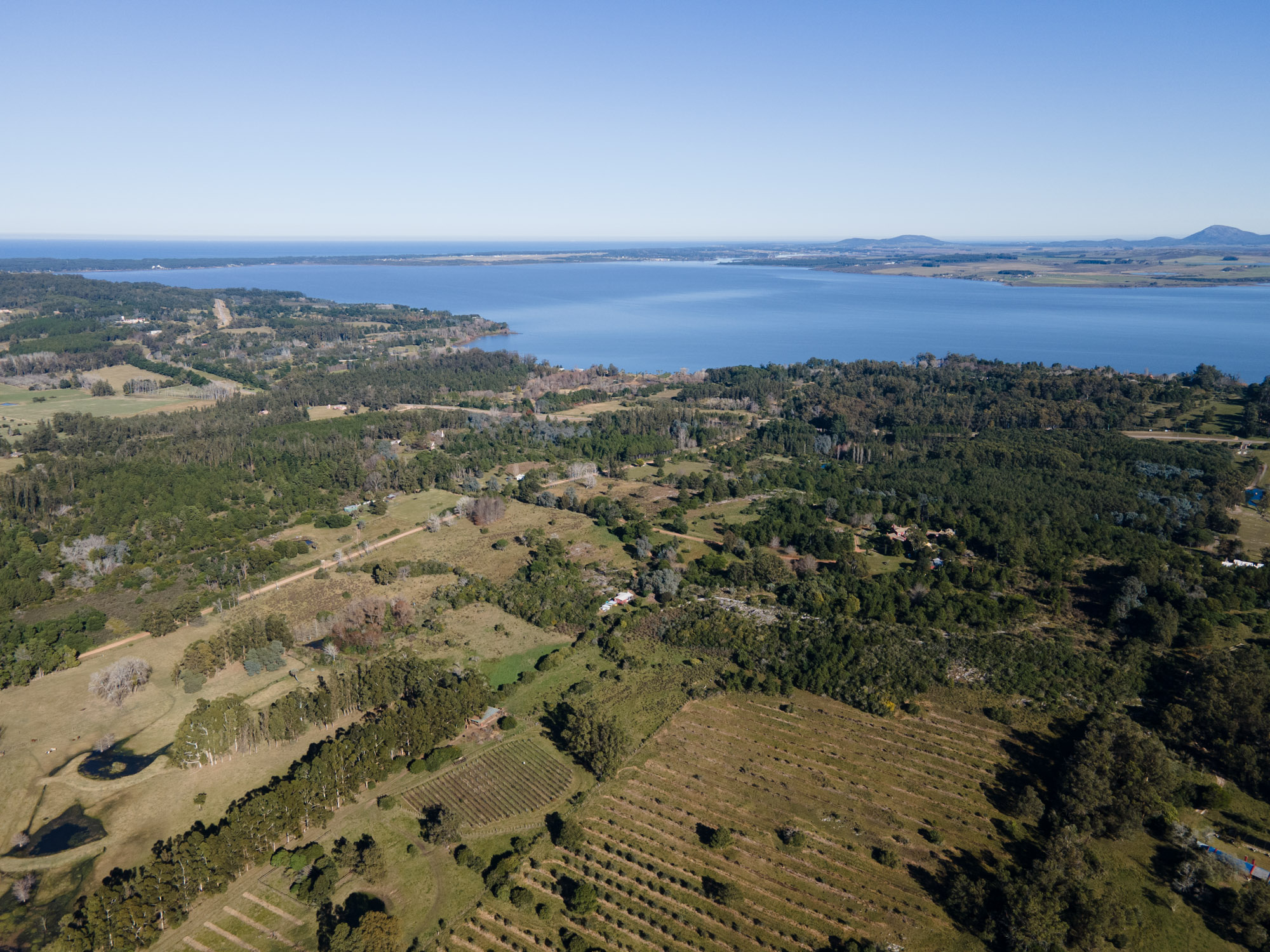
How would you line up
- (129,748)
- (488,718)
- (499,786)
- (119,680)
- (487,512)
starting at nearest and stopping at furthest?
(499,786) → (129,748) → (488,718) → (119,680) → (487,512)

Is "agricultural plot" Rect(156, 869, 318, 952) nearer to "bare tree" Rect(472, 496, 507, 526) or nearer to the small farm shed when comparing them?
the small farm shed

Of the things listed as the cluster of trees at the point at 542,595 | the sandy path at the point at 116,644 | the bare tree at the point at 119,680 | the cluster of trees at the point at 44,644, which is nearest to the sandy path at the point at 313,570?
the sandy path at the point at 116,644

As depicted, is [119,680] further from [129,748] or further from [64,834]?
[64,834]

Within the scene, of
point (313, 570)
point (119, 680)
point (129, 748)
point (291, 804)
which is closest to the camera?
point (291, 804)

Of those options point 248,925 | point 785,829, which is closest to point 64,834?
point 248,925

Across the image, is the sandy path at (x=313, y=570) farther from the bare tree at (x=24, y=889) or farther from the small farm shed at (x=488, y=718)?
the small farm shed at (x=488, y=718)

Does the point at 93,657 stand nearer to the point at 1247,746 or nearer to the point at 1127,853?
the point at 1127,853

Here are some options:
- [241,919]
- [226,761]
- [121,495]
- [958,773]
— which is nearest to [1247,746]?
[958,773]
